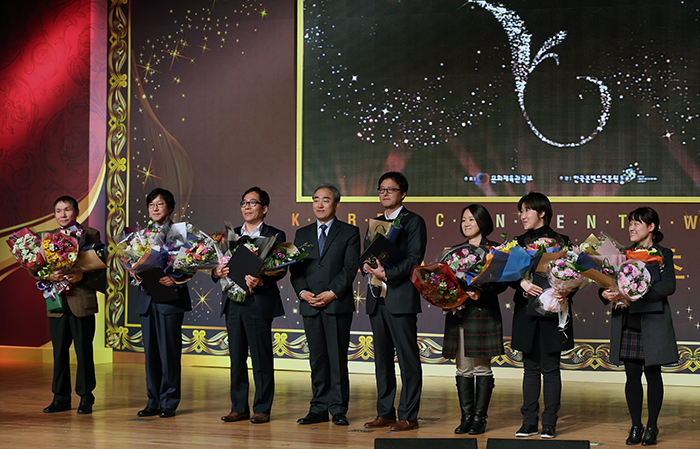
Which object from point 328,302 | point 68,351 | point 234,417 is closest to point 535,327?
point 328,302

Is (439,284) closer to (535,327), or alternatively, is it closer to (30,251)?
(535,327)

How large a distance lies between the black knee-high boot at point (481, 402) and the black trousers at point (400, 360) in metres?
0.34

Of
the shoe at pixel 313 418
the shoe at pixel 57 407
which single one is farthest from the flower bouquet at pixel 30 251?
the shoe at pixel 313 418

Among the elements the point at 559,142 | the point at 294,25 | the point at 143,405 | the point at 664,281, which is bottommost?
the point at 143,405

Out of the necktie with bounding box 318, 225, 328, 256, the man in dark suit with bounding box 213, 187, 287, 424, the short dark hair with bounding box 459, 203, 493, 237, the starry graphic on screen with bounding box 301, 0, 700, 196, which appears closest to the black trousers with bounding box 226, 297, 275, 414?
the man in dark suit with bounding box 213, 187, 287, 424

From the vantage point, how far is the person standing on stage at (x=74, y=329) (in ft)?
15.4

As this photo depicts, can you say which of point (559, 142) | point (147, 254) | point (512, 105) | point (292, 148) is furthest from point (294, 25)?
point (147, 254)

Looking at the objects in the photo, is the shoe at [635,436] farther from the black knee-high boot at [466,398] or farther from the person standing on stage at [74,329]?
the person standing on stage at [74,329]

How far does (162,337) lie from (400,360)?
1596mm

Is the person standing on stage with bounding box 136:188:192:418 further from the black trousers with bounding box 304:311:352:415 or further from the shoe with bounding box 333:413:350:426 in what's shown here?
the shoe with bounding box 333:413:350:426

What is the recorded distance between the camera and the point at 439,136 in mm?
6453

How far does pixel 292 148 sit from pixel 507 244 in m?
3.32

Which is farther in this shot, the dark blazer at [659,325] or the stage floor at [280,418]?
the stage floor at [280,418]

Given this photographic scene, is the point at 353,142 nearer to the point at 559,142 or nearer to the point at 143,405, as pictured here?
the point at 559,142
